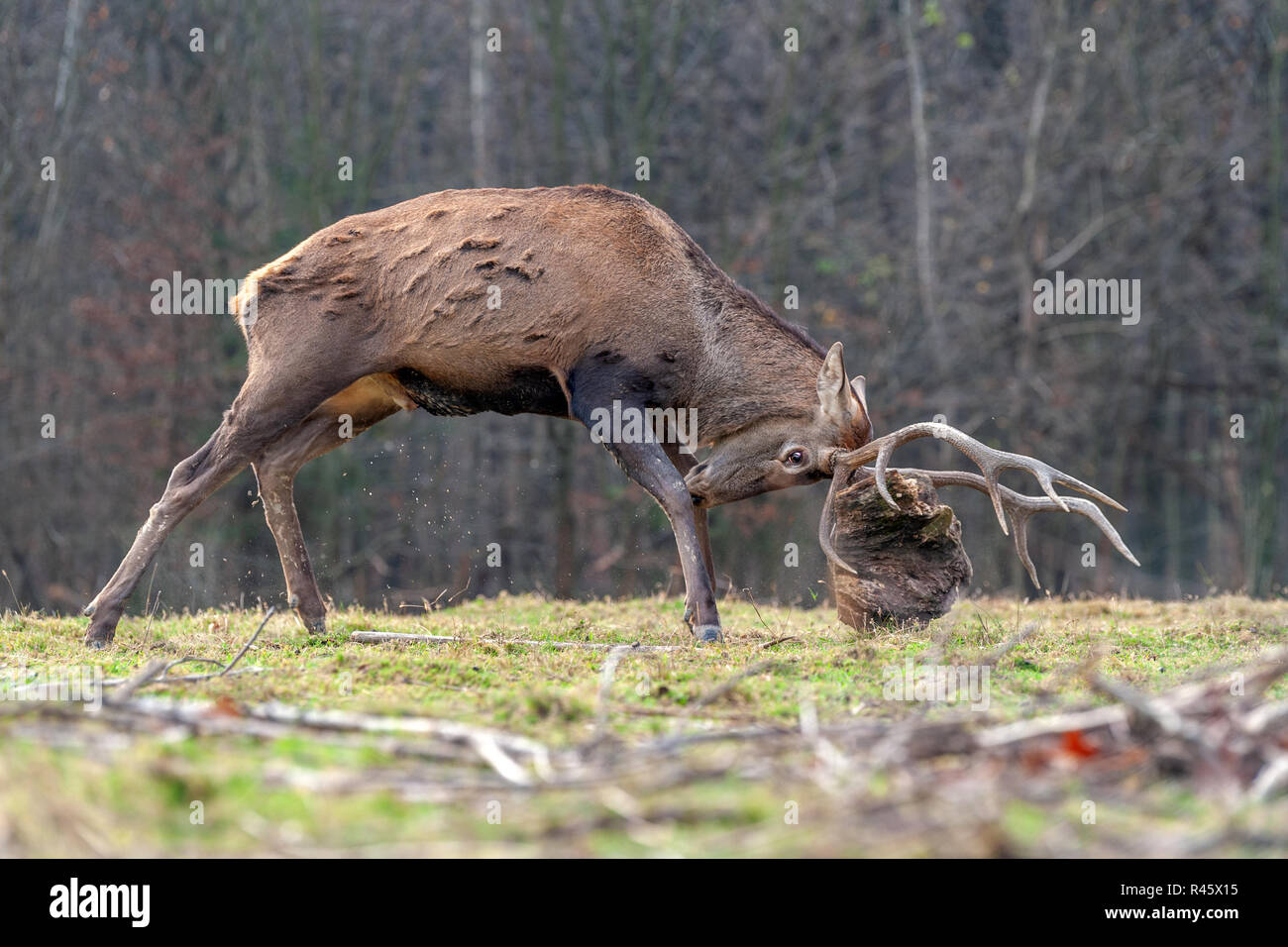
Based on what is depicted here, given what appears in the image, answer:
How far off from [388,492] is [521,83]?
235 inches

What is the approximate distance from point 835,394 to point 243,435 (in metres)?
3.18

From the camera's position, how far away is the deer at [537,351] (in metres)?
7.43

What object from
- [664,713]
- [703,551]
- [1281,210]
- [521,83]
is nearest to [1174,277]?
[1281,210]

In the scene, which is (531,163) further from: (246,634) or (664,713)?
(664,713)

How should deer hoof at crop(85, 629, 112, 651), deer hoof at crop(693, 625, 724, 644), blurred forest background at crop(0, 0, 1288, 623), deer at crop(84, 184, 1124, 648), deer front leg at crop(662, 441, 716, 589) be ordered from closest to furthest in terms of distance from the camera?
deer hoof at crop(85, 629, 112, 651) < deer hoof at crop(693, 625, 724, 644) < deer at crop(84, 184, 1124, 648) < deer front leg at crop(662, 441, 716, 589) < blurred forest background at crop(0, 0, 1288, 623)

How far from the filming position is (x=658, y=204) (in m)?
19.3

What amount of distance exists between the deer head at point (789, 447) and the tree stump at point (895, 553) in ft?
0.71

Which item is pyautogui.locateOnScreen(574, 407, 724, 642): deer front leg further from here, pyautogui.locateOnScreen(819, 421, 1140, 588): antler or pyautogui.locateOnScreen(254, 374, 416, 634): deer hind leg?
pyautogui.locateOnScreen(254, 374, 416, 634): deer hind leg

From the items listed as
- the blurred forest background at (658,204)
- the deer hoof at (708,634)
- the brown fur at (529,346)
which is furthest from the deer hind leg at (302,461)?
the blurred forest background at (658,204)

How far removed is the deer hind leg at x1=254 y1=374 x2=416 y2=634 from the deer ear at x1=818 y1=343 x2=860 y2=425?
2322mm

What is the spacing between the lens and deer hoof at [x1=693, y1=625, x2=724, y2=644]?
7.30 metres

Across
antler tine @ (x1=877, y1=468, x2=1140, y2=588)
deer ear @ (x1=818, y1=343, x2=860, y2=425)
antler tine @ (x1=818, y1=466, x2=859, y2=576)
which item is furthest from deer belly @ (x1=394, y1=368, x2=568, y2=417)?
antler tine @ (x1=877, y1=468, x2=1140, y2=588)

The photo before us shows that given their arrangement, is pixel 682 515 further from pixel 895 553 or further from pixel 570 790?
pixel 570 790

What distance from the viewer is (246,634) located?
773cm
